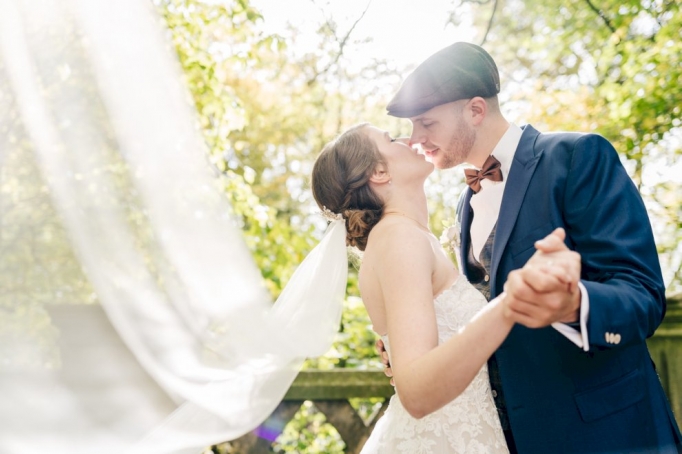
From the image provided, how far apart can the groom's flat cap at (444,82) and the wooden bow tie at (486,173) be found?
28 centimetres

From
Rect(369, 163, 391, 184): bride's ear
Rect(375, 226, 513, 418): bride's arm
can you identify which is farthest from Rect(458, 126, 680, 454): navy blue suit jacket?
Rect(369, 163, 391, 184): bride's ear

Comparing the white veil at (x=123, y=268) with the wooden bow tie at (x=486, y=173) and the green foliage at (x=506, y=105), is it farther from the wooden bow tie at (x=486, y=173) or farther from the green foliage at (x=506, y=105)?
the wooden bow tie at (x=486, y=173)

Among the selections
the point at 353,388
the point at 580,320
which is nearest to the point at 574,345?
the point at 580,320

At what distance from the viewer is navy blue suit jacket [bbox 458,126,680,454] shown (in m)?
1.77

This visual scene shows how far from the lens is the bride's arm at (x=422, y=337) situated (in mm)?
1395

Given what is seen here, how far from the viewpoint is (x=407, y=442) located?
2090 millimetres

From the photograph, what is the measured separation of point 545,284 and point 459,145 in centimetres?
133

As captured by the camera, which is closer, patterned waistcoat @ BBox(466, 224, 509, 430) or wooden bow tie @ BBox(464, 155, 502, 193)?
patterned waistcoat @ BBox(466, 224, 509, 430)

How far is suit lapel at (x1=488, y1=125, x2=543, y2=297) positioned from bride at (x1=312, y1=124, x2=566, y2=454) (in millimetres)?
188

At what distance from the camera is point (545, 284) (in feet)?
4.08

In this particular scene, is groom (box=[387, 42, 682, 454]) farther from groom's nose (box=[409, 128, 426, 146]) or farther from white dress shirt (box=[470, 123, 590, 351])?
groom's nose (box=[409, 128, 426, 146])

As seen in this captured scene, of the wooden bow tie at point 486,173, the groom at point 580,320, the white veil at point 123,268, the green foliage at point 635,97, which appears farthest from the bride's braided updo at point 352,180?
the green foliage at point 635,97

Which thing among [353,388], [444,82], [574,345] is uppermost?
[444,82]

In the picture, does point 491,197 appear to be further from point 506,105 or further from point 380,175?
point 506,105
